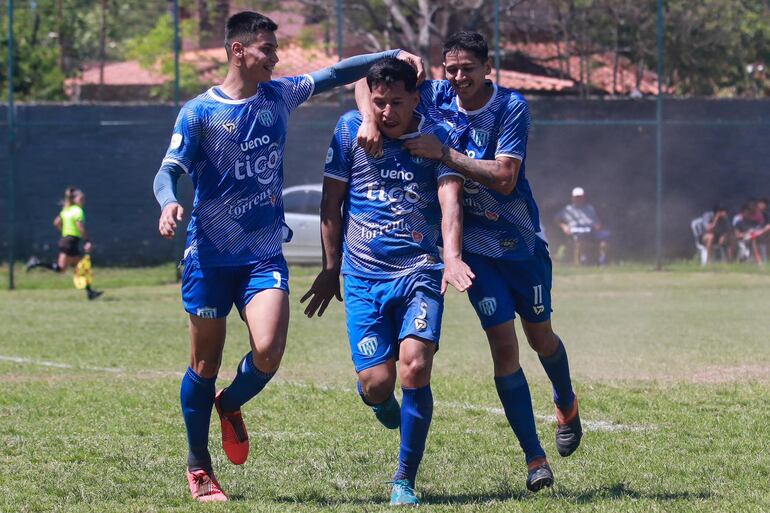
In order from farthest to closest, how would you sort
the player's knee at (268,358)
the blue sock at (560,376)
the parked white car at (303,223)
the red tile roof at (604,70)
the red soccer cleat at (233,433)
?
the red tile roof at (604,70) < the parked white car at (303,223) < the blue sock at (560,376) < the red soccer cleat at (233,433) < the player's knee at (268,358)

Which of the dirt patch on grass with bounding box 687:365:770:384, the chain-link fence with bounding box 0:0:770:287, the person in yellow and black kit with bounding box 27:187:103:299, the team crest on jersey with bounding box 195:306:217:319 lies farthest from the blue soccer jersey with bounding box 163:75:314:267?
the chain-link fence with bounding box 0:0:770:287

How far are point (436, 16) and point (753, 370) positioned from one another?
17.2 m

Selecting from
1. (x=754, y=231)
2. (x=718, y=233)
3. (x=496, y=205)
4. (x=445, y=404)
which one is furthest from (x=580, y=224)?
(x=496, y=205)

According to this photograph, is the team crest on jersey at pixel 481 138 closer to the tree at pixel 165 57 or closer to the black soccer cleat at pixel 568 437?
the black soccer cleat at pixel 568 437

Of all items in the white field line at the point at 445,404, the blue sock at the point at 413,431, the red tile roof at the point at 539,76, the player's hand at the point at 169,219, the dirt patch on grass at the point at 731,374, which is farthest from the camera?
the red tile roof at the point at 539,76

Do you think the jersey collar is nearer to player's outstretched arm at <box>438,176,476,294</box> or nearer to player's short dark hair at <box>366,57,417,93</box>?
player's short dark hair at <box>366,57,417,93</box>

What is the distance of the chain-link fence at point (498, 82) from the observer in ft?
80.7

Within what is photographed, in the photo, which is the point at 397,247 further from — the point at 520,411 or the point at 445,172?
the point at 520,411

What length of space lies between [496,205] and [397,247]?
64 cm

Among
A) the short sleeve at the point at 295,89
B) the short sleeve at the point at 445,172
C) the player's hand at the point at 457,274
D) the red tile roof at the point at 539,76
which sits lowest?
the player's hand at the point at 457,274

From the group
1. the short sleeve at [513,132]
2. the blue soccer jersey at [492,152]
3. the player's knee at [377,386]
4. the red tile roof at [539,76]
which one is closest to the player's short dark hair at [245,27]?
the blue soccer jersey at [492,152]

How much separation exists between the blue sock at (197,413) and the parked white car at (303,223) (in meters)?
17.7

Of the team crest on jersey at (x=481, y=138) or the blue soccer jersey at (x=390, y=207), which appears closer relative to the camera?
the blue soccer jersey at (x=390, y=207)

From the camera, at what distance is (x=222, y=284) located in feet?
20.0
